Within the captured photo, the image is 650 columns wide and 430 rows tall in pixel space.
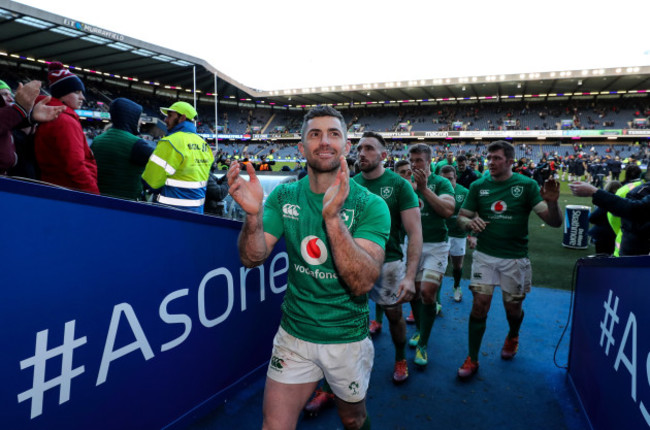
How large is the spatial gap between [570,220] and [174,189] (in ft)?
27.8

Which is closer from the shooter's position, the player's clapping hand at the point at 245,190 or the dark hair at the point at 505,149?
the player's clapping hand at the point at 245,190

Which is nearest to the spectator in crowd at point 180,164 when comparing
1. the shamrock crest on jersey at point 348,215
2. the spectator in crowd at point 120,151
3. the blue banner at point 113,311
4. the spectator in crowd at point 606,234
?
the spectator in crowd at point 120,151

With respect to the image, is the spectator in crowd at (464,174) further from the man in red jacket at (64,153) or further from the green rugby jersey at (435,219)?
the man in red jacket at (64,153)

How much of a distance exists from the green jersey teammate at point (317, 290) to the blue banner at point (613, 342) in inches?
50.9

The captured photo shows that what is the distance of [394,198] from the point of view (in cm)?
319

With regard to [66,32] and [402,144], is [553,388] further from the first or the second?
[402,144]

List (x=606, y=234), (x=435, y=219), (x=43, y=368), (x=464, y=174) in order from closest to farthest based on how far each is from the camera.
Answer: (x=43, y=368) < (x=435, y=219) < (x=606, y=234) < (x=464, y=174)

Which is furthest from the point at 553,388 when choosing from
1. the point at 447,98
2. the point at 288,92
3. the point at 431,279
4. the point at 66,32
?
the point at 447,98

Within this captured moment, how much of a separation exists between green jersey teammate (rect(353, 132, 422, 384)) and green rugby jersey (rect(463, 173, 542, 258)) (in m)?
0.96

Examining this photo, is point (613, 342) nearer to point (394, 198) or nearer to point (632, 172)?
point (394, 198)

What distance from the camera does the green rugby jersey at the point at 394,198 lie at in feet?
10.3

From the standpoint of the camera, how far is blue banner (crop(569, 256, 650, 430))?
1.74m

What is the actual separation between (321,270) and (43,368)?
1.34m

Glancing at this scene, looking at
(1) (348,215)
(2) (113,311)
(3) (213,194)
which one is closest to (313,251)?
(1) (348,215)
